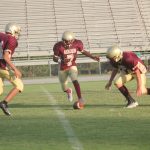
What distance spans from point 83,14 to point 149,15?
14.7ft

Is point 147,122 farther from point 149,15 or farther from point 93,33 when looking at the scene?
point 149,15

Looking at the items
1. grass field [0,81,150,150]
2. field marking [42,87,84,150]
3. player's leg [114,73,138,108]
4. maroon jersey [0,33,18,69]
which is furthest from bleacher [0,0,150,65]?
field marking [42,87,84,150]

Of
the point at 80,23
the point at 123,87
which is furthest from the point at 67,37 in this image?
the point at 80,23

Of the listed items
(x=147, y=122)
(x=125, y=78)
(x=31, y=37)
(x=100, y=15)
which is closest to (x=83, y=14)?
(x=100, y=15)

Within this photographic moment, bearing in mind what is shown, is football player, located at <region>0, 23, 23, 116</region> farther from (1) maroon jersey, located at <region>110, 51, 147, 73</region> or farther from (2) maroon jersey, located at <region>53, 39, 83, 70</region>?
(1) maroon jersey, located at <region>110, 51, 147, 73</region>

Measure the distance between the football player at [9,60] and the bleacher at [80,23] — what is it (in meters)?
20.4

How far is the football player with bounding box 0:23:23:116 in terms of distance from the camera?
7.07m

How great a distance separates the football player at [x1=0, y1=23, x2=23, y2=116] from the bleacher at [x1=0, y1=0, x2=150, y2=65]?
20.4 metres

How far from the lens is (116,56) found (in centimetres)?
736

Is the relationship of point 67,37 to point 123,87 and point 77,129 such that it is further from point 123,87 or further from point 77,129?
point 77,129

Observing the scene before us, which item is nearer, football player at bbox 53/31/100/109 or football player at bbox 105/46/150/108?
football player at bbox 105/46/150/108

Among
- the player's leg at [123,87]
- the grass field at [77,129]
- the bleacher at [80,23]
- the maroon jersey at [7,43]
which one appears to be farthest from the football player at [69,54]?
the bleacher at [80,23]

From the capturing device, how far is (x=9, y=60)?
7066mm

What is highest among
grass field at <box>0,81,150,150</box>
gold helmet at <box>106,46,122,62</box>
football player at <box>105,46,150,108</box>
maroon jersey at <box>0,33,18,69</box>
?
maroon jersey at <box>0,33,18,69</box>
